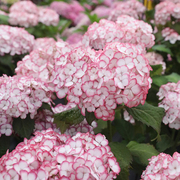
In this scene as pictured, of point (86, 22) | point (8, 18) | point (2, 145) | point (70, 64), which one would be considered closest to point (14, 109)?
point (2, 145)

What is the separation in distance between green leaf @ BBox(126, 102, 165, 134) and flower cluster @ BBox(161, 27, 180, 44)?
2.65 feet

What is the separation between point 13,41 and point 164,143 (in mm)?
966

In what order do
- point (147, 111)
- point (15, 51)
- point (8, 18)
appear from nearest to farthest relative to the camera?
point (147, 111)
point (15, 51)
point (8, 18)

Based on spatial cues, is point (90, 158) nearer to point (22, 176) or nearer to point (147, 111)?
point (22, 176)

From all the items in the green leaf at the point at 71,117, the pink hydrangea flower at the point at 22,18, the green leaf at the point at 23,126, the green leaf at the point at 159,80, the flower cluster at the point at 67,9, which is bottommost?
the flower cluster at the point at 67,9

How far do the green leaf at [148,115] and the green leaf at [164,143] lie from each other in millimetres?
218

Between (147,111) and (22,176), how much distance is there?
49cm

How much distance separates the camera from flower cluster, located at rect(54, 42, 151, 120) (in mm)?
722

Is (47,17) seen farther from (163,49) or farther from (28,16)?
(163,49)

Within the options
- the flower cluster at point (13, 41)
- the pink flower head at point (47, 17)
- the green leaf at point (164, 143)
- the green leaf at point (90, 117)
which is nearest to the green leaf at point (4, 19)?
the pink flower head at point (47, 17)

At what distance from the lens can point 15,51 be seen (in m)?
1.37

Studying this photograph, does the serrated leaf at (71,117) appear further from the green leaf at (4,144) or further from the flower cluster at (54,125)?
the green leaf at (4,144)

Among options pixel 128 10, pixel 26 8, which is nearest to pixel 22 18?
pixel 26 8

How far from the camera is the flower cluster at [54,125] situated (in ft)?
3.23
